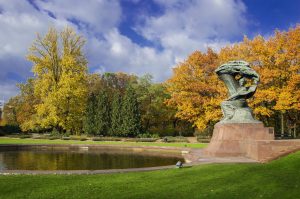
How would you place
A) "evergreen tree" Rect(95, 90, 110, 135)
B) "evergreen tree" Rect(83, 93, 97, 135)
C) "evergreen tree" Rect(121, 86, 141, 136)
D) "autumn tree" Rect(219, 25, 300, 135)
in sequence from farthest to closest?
1. "evergreen tree" Rect(83, 93, 97, 135)
2. "evergreen tree" Rect(95, 90, 110, 135)
3. "evergreen tree" Rect(121, 86, 141, 136)
4. "autumn tree" Rect(219, 25, 300, 135)

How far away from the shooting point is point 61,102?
44.6m

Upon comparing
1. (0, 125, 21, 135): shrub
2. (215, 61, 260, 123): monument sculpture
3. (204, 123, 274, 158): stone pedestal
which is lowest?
(0, 125, 21, 135): shrub

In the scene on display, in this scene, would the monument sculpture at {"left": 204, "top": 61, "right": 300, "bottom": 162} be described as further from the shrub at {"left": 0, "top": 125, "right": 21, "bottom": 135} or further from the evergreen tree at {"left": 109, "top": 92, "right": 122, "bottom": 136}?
the shrub at {"left": 0, "top": 125, "right": 21, "bottom": 135}

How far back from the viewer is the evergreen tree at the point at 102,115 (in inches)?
2048

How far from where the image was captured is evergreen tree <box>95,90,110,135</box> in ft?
171

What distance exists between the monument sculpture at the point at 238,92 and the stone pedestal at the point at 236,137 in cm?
46

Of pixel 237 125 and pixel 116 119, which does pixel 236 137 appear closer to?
pixel 237 125

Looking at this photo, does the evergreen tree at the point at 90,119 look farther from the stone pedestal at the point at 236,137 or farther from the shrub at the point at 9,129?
the stone pedestal at the point at 236,137

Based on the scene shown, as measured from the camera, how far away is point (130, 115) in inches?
2023

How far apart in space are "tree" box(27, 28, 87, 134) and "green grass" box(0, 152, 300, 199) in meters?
32.8

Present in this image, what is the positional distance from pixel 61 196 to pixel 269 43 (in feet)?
105

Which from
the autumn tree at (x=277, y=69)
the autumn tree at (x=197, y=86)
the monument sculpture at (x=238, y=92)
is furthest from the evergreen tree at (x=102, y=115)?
the monument sculpture at (x=238, y=92)

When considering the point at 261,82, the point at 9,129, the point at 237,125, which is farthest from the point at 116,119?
the point at 237,125

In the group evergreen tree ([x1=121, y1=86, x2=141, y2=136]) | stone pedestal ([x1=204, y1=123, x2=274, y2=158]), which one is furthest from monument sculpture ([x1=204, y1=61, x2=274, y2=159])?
evergreen tree ([x1=121, y1=86, x2=141, y2=136])
